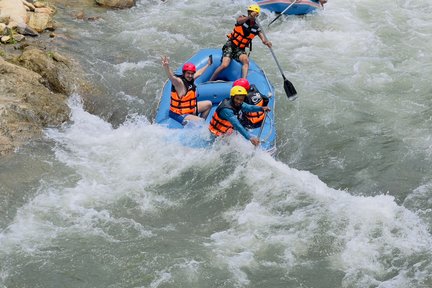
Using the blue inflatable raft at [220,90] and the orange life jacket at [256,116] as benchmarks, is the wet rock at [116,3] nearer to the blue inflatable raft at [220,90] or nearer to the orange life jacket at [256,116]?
the blue inflatable raft at [220,90]

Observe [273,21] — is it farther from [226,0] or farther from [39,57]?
[39,57]

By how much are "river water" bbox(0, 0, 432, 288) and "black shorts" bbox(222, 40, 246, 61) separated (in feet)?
3.20

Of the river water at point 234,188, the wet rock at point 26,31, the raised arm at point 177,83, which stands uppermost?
the raised arm at point 177,83

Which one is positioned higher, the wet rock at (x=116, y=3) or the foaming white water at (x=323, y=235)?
the wet rock at (x=116, y=3)

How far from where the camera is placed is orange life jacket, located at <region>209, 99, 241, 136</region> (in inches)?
294

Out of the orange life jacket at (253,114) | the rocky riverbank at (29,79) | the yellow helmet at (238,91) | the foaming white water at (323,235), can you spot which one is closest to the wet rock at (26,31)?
the rocky riverbank at (29,79)

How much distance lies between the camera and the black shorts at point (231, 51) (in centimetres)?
931

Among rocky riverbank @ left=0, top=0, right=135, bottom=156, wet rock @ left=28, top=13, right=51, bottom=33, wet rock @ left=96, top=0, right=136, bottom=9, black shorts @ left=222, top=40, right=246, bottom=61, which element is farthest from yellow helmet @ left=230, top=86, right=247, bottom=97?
wet rock @ left=96, top=0, right=136, bottom=9

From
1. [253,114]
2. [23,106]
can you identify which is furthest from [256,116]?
[23,106]

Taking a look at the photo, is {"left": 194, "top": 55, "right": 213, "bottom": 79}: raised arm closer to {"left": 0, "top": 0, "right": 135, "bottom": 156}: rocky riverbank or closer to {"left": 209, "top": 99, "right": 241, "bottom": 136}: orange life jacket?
{"left": 209, "top": 99, "right": 241, "bottom": 136}: orange life jacket

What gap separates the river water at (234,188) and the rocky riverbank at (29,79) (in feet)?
0.83

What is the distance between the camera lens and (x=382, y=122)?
8.78 metres

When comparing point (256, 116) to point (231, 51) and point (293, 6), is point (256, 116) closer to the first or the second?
→ point (231, 51)

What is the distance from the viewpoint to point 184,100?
7855mm
